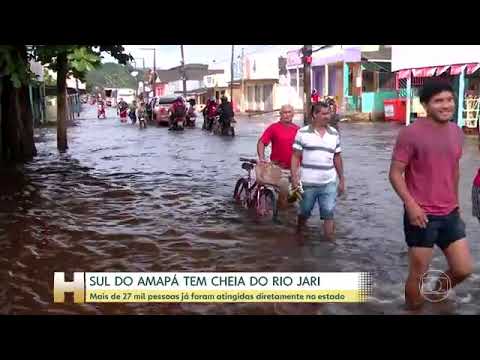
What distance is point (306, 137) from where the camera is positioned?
20.7ft

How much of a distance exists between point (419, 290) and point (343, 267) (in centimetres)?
129

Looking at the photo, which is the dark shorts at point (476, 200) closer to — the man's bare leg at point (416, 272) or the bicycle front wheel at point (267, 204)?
the man's bare leg at point (416, 272)

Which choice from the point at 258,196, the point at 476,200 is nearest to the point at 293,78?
the point at 258,196

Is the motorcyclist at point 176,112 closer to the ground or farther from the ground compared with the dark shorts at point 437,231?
farther from the ground

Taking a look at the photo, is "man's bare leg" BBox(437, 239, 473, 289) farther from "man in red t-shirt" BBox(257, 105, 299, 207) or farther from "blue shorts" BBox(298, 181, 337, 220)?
"man in red t-shirt" BBox(257, 105, 299, 207)

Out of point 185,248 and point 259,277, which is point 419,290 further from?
point 185,248

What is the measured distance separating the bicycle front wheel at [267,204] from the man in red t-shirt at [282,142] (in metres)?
0.16

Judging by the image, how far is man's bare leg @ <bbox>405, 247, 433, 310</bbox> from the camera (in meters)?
4.42

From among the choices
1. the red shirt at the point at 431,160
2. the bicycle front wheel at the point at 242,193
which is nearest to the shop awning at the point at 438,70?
the bicycle front wheel at the point at 242,193

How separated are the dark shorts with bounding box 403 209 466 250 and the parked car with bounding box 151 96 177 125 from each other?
25.1 meters

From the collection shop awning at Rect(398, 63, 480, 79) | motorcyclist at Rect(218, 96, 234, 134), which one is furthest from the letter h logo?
motorcyclist at Rect(218, 96, 234, 134)

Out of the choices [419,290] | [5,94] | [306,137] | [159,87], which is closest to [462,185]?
[306,137]

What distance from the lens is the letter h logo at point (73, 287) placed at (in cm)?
443

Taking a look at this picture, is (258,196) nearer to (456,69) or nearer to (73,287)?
(73,287)
